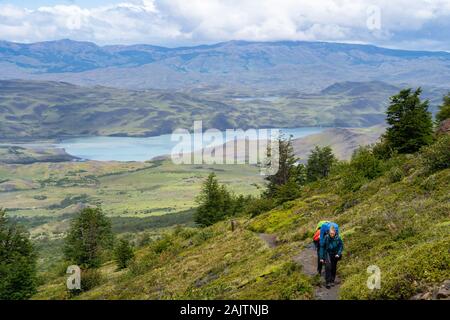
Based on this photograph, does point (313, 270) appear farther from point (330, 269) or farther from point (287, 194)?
point (287, 194)

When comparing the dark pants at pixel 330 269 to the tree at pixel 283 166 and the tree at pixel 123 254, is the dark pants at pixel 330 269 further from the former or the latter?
the tree at pixel 123 254

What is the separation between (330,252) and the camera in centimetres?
1822

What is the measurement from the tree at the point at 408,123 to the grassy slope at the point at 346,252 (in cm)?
872

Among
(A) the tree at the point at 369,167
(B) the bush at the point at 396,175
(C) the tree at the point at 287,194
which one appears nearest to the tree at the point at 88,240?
(C) the tree at the point at 287,194

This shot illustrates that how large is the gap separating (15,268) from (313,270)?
4912cm

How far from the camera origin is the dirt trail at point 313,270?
1736 cm

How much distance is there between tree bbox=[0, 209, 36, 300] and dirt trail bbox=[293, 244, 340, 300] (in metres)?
43.3

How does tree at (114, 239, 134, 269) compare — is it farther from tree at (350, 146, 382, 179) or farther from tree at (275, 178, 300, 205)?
tree at (350, 146, 382, 179)

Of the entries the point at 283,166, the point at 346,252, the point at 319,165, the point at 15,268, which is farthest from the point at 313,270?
Answer: the point at 319,165

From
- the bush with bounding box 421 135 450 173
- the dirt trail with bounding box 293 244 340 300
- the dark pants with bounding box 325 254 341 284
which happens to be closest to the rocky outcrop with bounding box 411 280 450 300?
the dirt trail with bounding box 293 244 340 300

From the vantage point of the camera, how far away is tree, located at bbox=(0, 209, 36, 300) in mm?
54750

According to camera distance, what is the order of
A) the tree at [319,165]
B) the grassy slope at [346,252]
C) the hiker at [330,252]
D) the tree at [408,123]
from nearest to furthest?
1. the grassy slope at [346,252]
2. the hiker at [330,252]
3. the tree at [408,123]
4. the tree at [319,165]
